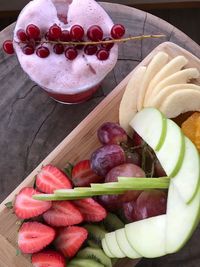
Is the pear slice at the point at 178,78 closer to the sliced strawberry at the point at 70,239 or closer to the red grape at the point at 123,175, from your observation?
the red grape at the point at 123,175

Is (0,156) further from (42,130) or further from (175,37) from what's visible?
(175,37)

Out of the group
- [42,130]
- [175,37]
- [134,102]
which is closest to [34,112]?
[42,130]

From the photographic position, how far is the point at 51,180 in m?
1.08

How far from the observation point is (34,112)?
4.14 ft

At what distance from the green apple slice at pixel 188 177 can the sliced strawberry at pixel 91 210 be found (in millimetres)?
164

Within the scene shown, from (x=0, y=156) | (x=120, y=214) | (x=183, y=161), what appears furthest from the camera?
(x=0, y=156)

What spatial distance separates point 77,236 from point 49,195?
0.34ft

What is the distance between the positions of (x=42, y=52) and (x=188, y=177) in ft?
1.23

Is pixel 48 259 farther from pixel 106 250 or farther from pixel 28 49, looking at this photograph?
pixel 28 49

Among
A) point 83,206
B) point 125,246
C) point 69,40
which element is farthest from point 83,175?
point 69,40

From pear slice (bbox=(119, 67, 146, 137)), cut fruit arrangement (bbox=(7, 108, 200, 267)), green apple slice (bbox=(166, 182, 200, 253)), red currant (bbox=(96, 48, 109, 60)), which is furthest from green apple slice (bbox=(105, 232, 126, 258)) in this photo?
red currant (bbox=(96, 48, 109, 60))

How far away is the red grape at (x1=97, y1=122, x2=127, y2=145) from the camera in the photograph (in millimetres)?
1102

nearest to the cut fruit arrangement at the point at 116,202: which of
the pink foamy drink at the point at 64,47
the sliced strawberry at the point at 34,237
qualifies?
the sliced strawberry at the point at 34,237

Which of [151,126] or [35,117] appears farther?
[35,117]
